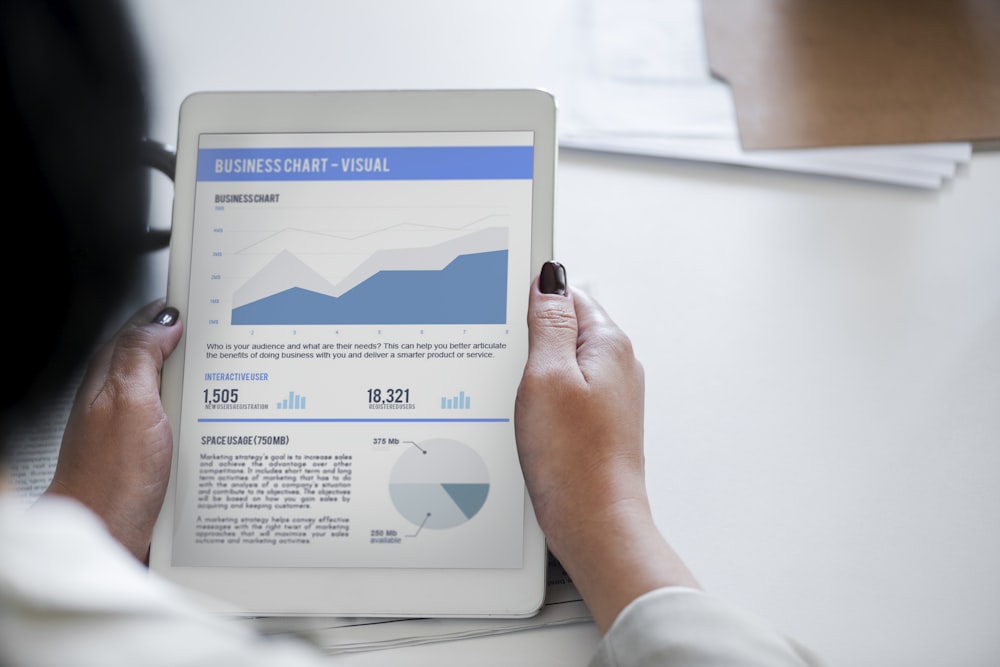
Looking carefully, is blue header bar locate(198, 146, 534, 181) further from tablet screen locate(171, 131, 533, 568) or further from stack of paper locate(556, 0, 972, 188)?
stack of paper locate(556, 0, 972, 188)

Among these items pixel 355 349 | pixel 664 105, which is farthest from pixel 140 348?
pixel 664 105

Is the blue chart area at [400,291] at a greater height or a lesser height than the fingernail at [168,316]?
greater

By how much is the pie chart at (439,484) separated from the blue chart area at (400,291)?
3.4 inches

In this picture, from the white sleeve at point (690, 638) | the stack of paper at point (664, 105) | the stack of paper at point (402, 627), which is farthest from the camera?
the stack of paper at point (664, 105)

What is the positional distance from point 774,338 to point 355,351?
1.07 ft

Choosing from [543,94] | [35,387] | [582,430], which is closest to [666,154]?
[543,94]

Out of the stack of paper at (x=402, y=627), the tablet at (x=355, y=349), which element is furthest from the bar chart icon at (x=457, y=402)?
the stack of paper at (x=402, y=627)

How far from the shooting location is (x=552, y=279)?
0.55 meters

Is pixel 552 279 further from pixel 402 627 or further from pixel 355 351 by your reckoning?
pixel 402 627

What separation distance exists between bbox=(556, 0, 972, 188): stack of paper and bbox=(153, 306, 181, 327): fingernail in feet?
1.18

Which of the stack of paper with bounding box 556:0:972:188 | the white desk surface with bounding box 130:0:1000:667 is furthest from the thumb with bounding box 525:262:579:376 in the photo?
the stack of paper with bounding box 556:0:972:188

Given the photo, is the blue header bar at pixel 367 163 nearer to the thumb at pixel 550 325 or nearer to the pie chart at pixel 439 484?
the thumb at pixel 550 325

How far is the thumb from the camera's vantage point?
0.54 meters

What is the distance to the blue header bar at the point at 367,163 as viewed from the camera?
1.90 feet
